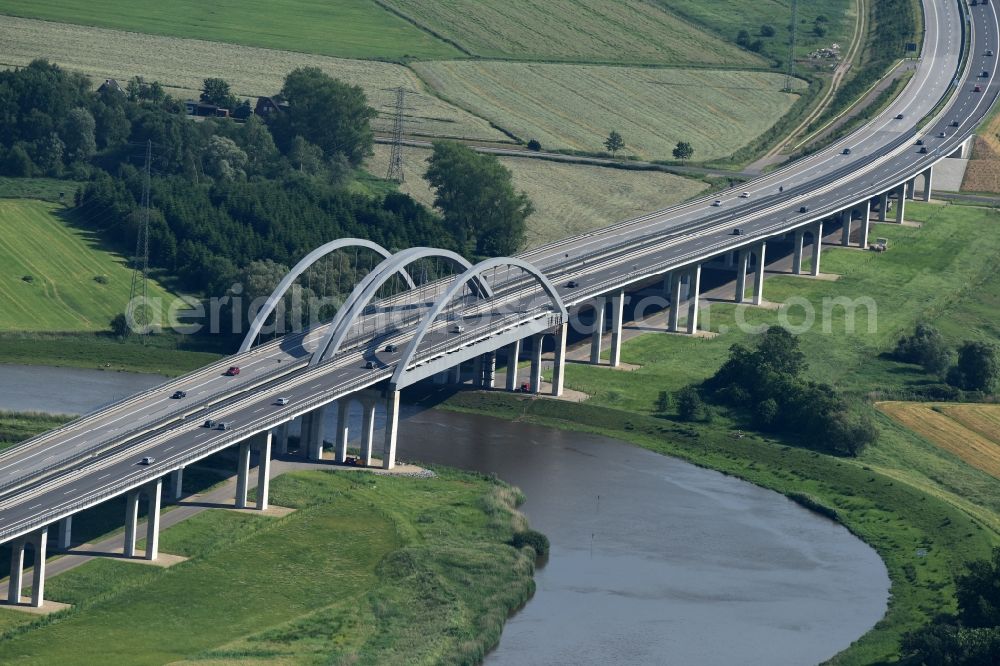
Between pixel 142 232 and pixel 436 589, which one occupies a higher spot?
pixel 142 232

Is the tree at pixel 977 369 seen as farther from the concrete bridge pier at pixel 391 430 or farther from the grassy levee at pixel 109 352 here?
the grassy levee at pixel 109 352

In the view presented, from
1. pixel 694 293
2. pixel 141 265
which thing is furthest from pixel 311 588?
pixel 141 265

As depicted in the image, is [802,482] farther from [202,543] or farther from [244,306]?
[244,306]

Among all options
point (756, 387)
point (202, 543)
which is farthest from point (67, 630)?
point (756, 387)

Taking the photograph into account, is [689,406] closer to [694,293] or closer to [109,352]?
Answer: [694,293]

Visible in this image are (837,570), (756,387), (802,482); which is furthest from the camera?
(756,387)

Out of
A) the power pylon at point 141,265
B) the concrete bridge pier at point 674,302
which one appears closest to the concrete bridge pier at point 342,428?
the power pylon at point 141,265
